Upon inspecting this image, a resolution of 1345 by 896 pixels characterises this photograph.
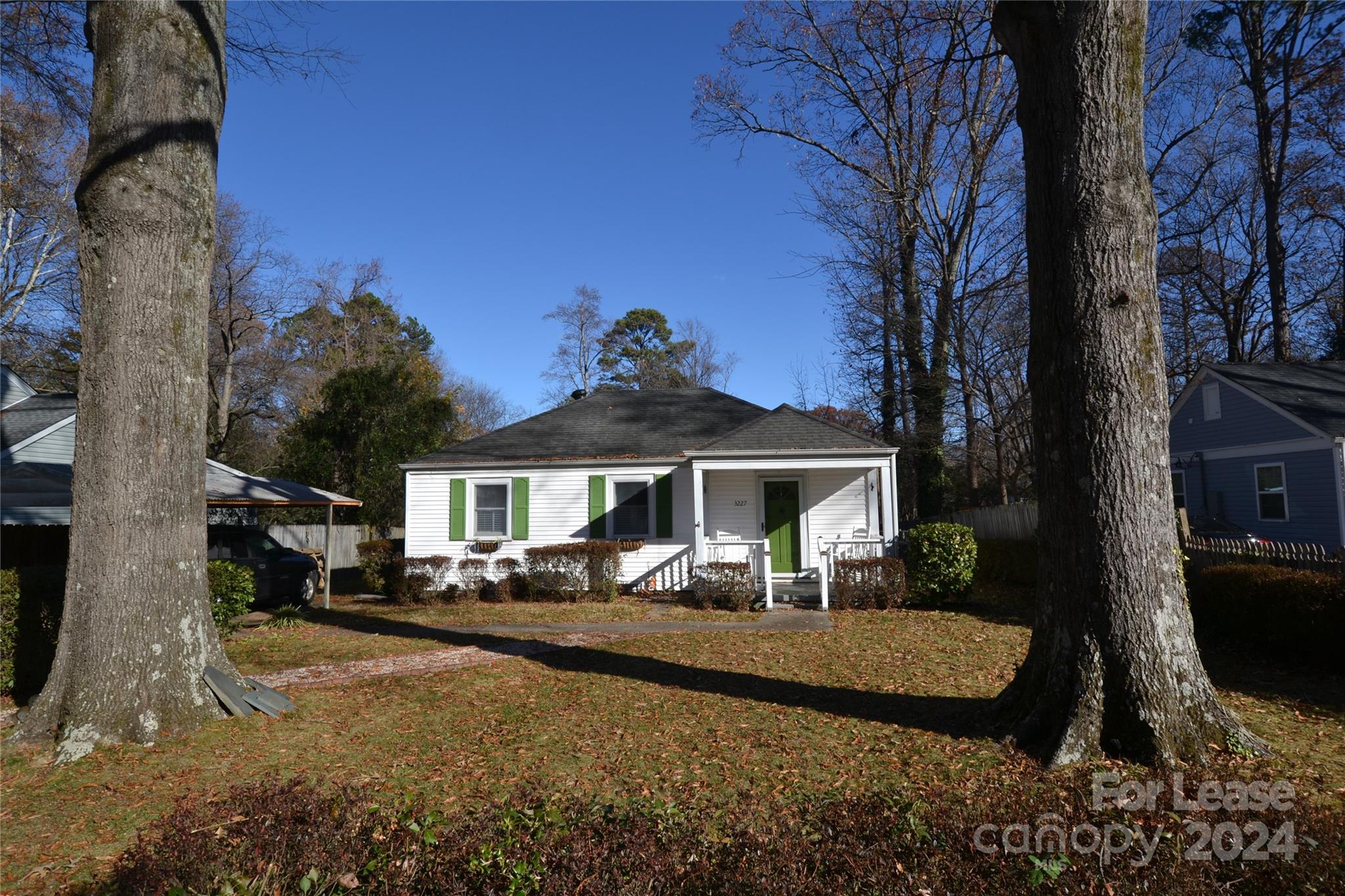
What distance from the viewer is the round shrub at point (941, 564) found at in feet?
42.1

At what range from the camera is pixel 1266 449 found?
58.9 ft

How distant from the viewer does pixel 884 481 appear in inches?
572

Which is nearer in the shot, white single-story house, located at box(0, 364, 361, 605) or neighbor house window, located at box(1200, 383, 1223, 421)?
white single-story house, located at box(0, 364, 361, 605)

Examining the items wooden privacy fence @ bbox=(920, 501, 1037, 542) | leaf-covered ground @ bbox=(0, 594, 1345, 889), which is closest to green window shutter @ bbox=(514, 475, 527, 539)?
leaf-covered ground @ bbox=(0, 594, 1345, 889)

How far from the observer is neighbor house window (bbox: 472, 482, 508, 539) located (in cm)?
1641

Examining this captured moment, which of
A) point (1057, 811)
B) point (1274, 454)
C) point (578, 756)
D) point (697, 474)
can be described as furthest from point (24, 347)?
point (1274, 454)

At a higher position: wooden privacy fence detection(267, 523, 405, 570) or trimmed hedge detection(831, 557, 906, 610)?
wooden privacy fence detection(267, 523, 405, 570)

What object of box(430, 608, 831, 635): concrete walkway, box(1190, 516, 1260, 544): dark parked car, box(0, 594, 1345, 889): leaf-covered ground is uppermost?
box(1190, 516, 1260, 544): dark parked car

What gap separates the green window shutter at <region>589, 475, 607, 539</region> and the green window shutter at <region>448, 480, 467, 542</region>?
2790 millimetres

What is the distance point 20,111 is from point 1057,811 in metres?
27.0

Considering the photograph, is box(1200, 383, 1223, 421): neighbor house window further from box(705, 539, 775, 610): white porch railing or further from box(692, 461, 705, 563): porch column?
box(692, 461, 705, 563): porch column

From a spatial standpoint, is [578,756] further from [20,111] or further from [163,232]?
[20,111]

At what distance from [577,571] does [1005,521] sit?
1053 centimetres

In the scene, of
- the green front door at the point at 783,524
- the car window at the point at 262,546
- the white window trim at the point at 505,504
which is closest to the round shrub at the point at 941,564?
the green front door at the point at 783,524
